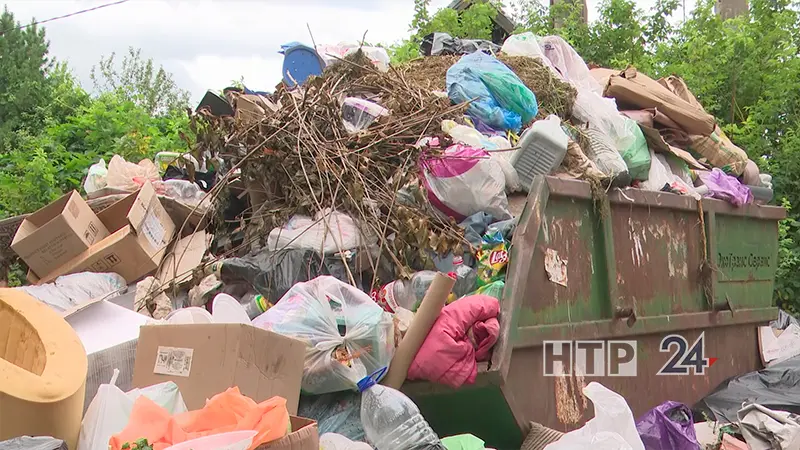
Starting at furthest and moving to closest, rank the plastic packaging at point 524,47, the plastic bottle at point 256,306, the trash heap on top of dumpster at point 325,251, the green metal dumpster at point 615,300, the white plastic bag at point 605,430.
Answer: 1. the plastic packaging at point 524,47
2. the plastic bottle at point 256,306
3. the green metal dumpster at point 615,300
4. the white plastic bag at point 605,430
5. the trash heap on top of dumpster at point 325,251

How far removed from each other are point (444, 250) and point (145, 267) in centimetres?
140

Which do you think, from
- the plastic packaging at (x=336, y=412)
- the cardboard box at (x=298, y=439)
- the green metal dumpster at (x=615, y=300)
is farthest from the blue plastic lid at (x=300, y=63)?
the cardboard box at (x=298, y=439)

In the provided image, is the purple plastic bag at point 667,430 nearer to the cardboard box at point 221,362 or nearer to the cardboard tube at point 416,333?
the cardboard tube at point 416,333

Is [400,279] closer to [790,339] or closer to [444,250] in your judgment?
[444,250]

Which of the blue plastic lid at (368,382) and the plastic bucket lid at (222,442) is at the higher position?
the plastic bucket lid at (222,442)

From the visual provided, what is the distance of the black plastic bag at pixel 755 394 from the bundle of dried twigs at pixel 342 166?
1718mm

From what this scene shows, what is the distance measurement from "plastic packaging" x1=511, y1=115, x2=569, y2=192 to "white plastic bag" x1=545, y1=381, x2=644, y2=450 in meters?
1.17

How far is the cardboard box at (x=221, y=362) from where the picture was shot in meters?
2.30

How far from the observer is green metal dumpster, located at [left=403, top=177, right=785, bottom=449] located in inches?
109

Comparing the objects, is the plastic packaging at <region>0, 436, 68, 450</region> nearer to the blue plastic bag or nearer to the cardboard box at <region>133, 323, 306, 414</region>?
the cardboard box at <region>133, 323, 306, 414</region>

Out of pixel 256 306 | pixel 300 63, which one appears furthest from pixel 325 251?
pixel 300 63

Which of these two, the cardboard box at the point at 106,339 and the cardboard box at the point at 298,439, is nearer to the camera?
the cardboard box at the point at 298,439

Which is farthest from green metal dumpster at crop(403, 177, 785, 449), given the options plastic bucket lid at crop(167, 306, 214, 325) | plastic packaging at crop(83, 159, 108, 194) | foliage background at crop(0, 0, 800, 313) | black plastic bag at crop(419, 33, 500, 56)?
foliage background at crop(0, 0, 800, 313)

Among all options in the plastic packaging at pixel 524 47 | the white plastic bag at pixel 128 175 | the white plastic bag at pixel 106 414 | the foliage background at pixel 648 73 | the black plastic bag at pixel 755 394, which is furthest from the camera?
the foliage background at pixel 648 73
